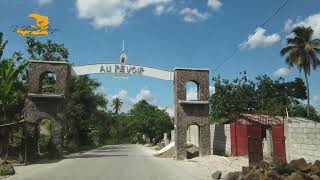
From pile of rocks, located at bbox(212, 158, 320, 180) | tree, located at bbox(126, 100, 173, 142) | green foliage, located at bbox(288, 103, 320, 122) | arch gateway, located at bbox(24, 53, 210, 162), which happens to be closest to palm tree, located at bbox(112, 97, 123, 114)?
tree, located at bbox(126, 100, 173, 142)

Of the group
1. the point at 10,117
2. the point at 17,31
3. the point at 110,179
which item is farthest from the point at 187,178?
the point at 17,31

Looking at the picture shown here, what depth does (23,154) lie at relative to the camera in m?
26.4

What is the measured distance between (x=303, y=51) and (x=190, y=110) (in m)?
25.8

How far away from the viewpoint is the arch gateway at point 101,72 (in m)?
31.3

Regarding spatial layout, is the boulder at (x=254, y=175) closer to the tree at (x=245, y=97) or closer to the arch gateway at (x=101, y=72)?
the arch gateway at (x=101, y=72)

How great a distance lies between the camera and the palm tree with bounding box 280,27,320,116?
170ft

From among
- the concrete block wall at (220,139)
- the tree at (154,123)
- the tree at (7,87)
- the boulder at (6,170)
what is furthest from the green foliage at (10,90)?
the tree at (154,123)

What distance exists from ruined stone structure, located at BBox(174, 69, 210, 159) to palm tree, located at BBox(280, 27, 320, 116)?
2329 centimetres

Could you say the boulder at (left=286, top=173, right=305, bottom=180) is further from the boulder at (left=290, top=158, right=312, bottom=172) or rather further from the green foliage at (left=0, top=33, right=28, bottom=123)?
the green foliage at (left=0, top=33, right=28, bottom=123)

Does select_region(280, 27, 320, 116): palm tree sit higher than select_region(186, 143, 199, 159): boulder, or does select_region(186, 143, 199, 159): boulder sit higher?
select_region(280, 27, 320, 116): palm tree

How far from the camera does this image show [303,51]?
5250 cm

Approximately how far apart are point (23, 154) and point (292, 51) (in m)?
37.6

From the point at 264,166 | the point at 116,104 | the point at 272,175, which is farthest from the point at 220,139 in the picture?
the point at 116,104

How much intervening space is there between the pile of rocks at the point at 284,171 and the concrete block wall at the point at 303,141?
268 centimetres
